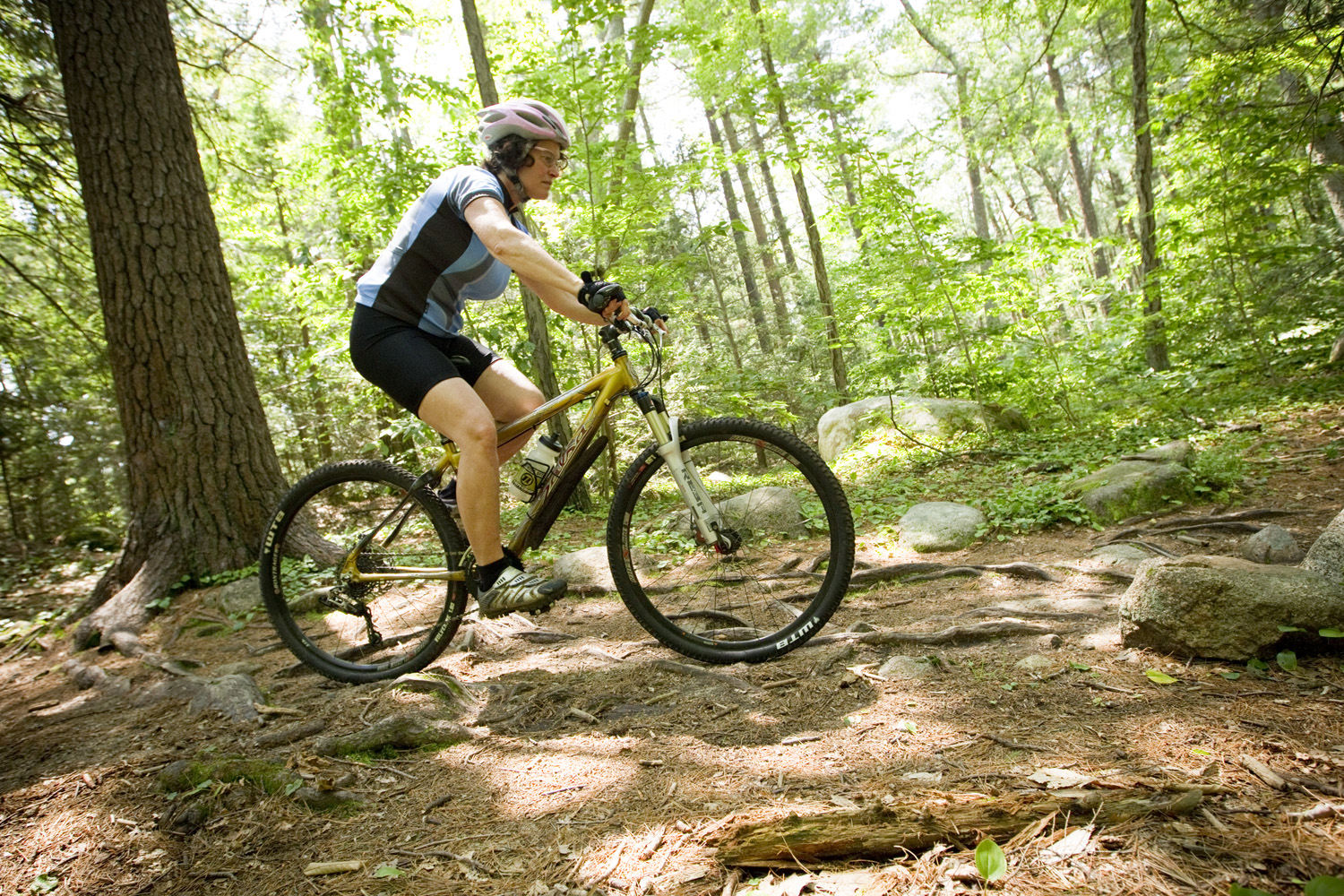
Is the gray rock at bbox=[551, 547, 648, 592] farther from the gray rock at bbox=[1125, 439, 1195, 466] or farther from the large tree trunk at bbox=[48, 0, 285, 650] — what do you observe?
the gray rock at bbox=[1125, 439, 1195, 466]

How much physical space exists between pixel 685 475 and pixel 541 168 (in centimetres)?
144

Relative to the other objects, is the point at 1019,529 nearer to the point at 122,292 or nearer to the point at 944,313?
the point at 944,313

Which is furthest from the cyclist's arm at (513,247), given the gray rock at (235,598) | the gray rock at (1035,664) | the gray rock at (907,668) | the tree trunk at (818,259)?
the tree trunk at (818,259)

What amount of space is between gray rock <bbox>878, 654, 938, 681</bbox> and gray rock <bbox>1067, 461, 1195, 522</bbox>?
2.71 m

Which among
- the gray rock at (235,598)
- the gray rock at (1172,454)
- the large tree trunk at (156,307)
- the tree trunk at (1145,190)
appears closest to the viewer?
the gray rock at (235,598)

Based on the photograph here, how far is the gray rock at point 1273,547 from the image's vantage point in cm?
305

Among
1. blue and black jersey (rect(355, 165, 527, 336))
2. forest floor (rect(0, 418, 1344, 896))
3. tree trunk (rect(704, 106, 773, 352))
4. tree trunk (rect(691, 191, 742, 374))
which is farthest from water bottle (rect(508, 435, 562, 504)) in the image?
tree trunk (rect(704, 106, 773, 352))

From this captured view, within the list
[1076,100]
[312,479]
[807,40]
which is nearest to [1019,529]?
[312,479]

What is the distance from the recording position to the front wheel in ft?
9.07

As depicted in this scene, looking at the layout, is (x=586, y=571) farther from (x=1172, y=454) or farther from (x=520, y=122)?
(x=1172, y=454)

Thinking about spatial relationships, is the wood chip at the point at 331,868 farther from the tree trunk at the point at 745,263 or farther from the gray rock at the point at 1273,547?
the tree trunk at the point at 745,263

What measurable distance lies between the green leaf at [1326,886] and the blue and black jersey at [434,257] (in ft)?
9.18

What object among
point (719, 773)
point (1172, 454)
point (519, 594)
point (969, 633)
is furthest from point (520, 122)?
point (1172, 454)

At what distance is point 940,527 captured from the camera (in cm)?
452
